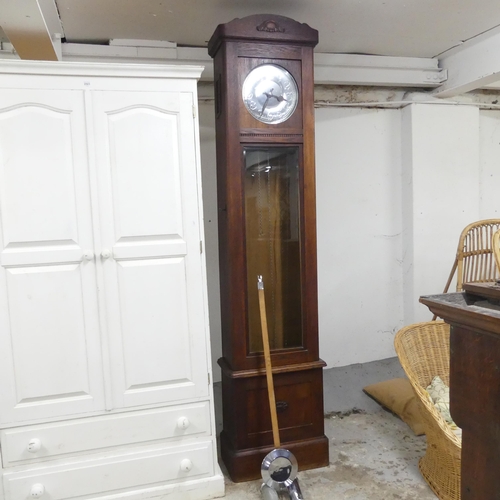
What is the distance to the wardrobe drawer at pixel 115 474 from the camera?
67.7 inches

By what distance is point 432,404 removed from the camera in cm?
179

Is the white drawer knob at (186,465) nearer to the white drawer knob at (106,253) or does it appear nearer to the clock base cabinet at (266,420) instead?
the clock base cabinet at (266,420)

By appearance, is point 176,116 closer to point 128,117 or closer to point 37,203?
point 128,117

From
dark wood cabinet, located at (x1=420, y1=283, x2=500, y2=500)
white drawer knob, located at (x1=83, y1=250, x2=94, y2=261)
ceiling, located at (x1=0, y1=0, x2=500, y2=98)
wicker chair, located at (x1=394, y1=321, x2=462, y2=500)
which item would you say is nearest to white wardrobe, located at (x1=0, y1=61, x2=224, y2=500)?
white drawer knob, located at (x1=83, y1=250, x2=94, y2=261)

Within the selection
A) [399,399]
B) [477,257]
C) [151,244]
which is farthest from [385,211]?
[151,244]

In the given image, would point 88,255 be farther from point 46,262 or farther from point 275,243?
point 275,243

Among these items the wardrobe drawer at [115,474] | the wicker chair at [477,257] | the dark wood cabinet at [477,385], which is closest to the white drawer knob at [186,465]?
the wardrobe drawer at [115,474]

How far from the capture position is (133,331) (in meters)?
1.79

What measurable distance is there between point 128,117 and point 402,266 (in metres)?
2.11

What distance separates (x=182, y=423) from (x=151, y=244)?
0.75 meters

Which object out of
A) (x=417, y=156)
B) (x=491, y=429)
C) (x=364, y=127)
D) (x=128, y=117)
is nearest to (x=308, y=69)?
(x=128, y=117)

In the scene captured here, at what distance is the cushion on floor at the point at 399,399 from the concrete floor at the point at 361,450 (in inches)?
1.5

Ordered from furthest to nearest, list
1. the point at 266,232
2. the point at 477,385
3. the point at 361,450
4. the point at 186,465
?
the point at 361,450, the point at 266,232, the point at 186,465, the point at 477,385

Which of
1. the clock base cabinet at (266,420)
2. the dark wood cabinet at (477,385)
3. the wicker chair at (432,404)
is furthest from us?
the clock base cabinet at (266,420)
